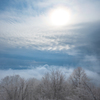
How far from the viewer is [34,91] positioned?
23.5 metres

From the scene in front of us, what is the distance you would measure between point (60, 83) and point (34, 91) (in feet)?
22.3

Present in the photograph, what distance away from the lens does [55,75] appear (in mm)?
22953

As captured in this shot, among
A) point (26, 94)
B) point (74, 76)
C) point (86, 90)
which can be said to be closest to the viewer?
point (86, 90)

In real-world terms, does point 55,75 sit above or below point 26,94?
above

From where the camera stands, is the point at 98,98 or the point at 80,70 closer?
the point at 98,98

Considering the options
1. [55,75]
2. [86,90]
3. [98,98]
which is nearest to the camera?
[98,98]

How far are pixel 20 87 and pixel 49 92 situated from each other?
6524 millimetres

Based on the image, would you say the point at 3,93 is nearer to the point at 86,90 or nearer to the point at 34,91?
the point at 34,91

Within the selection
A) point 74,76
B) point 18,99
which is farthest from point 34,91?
point 74,76

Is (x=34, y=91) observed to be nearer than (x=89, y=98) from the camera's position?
No

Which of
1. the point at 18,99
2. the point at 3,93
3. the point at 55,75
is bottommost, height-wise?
the point at 18,99

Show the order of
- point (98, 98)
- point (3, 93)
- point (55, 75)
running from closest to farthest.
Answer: point (98, 98) < point (3, 93) < point (55, 75)

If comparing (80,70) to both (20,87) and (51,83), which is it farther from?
(20,87)

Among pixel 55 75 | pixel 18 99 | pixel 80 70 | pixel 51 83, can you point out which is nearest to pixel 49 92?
pixel 51 83
